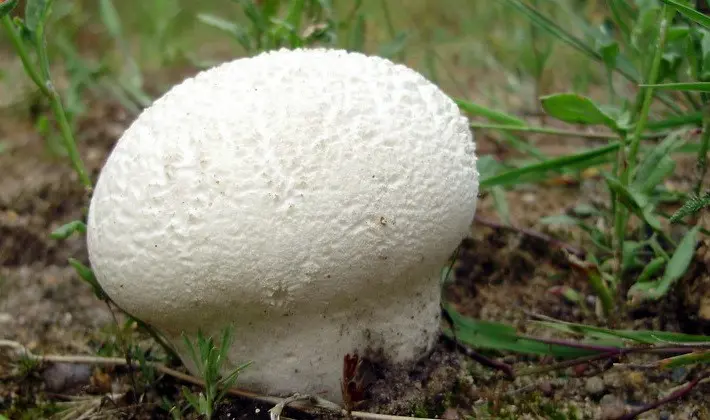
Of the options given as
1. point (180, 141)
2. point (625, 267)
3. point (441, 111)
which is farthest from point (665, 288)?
point (180, 141)

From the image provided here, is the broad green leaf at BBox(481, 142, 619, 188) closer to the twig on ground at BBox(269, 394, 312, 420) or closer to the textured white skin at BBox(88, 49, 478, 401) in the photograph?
the textured white skin at BBox(88, 49, 478, 401)

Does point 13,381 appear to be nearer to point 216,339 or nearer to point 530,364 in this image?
point 216,339

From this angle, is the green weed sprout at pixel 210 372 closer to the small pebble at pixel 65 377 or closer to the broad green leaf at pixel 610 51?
the small pebble at pixel 65 377

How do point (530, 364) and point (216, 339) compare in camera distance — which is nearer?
point (216, 339)

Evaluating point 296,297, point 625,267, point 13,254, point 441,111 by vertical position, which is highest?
point 441,111

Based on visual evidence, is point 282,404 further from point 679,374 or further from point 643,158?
point 643,158

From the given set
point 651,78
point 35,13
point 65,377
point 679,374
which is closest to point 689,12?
point 651,78

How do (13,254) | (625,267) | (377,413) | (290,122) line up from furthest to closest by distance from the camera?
(13,254) → (625,267) → (377,413) → (290,122)
